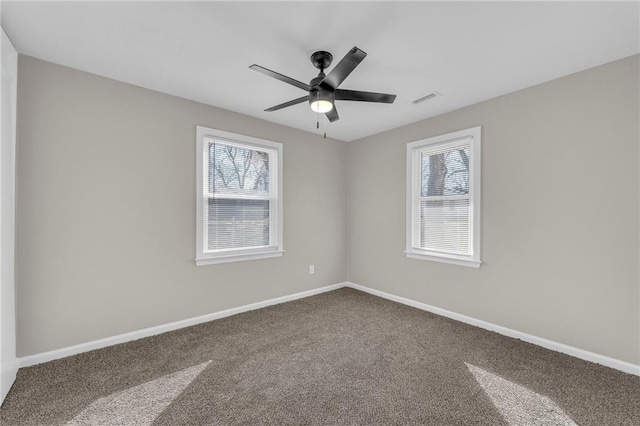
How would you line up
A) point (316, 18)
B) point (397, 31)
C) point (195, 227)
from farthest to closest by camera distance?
1. point (195, 227)
2. point (397, 31)
3. point (316, 18)

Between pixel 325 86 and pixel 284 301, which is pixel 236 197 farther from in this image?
pixel 325 86

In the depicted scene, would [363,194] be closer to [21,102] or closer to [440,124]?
[440,124]

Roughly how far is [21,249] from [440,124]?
4.32 meters

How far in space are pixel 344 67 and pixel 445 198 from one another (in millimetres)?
2304

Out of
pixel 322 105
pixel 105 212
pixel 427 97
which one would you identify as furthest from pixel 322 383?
pixel 427 97

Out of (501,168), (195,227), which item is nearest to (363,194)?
(501,168)

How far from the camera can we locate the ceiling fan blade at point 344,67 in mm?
1625

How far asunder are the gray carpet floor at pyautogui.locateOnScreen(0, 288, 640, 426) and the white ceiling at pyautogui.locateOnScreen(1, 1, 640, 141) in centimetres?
251

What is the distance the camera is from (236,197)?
348 centimetres

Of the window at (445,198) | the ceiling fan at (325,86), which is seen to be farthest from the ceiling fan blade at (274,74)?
the window at (445,198)

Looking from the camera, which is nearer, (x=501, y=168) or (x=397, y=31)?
(x=397, y=31)

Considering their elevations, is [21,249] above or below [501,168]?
below

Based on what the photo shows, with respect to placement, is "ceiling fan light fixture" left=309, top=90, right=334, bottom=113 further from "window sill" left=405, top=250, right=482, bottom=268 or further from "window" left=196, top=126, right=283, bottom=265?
"window sill" left=405, top=250, right=482, bottom=268

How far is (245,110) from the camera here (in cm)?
339
